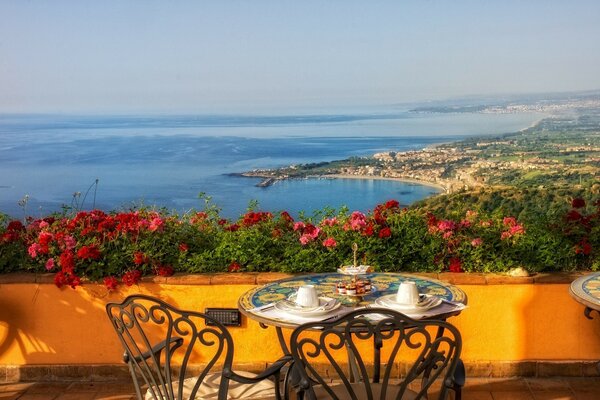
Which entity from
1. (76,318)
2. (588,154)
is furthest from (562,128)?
(76,318)

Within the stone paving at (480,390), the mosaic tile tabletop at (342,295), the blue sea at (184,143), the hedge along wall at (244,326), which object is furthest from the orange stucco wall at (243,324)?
the blue sea at (184,143)

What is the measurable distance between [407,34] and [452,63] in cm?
207

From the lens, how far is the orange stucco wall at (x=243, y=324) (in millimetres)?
3643

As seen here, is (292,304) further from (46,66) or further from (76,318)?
(46,66)

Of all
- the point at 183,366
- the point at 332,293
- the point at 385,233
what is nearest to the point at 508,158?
the point at 385,233

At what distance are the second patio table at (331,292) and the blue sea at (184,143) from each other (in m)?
12.0

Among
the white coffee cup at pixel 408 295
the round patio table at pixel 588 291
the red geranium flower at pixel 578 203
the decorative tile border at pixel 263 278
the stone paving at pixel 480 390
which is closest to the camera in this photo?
the white coffee cup at pixel 408 295

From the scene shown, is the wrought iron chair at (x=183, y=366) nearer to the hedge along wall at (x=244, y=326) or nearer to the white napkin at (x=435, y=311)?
the white napkin at (x=435, y=311)

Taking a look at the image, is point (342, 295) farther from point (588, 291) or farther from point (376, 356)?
point (588, 291)

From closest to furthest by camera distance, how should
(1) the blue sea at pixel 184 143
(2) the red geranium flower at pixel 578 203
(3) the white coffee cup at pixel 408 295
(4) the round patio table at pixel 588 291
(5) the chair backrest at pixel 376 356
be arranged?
(5) the chair backrest at pixel 376 356 → (3) the white coffee cup at pixel 408 295 → (4) the round patio table at pixel 588 291 → (2) the red geranium flower at pixel 578 203 → (1) the blue sea at pixel 184 143

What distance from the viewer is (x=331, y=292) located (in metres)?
2.90

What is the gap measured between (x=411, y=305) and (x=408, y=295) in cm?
4

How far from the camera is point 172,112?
2356 cm

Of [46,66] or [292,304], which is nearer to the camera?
[292,304]
